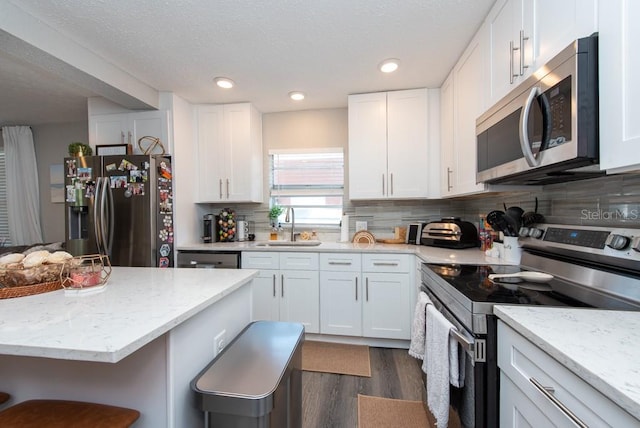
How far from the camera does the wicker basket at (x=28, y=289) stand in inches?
38.6

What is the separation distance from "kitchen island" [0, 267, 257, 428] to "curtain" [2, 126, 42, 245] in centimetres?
383

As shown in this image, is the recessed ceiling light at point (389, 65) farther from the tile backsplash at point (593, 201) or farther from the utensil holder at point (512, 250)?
the utensil holder at point (512, 250)

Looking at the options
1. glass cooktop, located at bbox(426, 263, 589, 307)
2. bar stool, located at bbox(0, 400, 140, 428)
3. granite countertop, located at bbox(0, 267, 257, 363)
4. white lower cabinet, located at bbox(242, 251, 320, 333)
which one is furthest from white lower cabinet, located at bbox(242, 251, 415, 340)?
bar stool, located at bbox(0, 400, 140, 428)

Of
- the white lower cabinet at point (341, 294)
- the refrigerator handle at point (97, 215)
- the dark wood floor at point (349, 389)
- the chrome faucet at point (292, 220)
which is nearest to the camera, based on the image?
the dark wood floor at point (349, 389)

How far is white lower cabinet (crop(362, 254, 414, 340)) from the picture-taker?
234cm

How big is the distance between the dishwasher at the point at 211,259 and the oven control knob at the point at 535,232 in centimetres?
227

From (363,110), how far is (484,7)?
1.25 meters

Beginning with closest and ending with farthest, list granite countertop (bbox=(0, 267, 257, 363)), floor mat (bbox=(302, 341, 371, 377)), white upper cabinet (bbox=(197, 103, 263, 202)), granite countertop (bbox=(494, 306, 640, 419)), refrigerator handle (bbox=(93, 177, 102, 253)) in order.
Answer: granite countertop (bbox=(494, 306, 640, 419)) < granite countertop (bbox=(0, 267, 257, 363)) < floor mat (bbox=(302, 341, 371, 377)) < refrigerator handle (bbox=(93, 177, 102, 253)) < white upper cabinet (bbox=(197, 103, 263, 202))

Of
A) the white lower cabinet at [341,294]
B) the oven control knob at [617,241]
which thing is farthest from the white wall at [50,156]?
the oven control knob at [617,241]

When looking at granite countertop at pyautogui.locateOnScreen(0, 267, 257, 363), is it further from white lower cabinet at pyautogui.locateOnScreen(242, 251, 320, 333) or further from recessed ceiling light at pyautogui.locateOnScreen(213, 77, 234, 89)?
recessed ceiling light at pyautogui.locateOnScreen(213, 77, 234, 89)

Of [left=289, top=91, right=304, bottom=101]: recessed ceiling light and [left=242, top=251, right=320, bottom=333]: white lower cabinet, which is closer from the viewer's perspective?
[left=242, top=251, right=320, bottom=333]: white lower cabinet

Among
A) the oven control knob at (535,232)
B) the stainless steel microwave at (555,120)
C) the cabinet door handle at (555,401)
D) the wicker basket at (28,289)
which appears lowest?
the cabinet door handle at (555,401)

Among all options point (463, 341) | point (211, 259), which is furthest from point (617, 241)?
point (211, 259)

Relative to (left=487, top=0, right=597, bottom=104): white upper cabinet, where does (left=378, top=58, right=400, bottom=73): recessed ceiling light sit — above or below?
above
